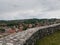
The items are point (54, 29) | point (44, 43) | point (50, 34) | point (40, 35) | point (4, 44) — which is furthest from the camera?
point (54, 29)

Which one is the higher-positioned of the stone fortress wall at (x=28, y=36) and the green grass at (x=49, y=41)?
the stone fortress wall at (x=28, y=36)

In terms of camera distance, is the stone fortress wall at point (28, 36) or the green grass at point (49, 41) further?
the green grass at point (49, 41)

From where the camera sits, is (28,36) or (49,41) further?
(49,41)

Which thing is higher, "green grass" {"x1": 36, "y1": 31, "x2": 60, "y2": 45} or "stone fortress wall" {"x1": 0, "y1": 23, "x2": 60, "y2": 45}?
"stone fortress wall" {"x1": 0, "y1": 23, "x2": 60, "y2": 45}

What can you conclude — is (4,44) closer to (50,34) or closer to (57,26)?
(50,34)

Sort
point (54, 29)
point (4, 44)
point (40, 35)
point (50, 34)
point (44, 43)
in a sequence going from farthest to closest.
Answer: point (54, 29)
point (50, 34)
point (40, 35)
point (44, 43)
point (4, 44)

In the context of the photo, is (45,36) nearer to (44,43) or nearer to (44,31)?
(44,31)

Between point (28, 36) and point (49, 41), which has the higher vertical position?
point (28, 36)

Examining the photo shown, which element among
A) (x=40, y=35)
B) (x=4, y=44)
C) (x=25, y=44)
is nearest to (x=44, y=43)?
(x=40, y=35)

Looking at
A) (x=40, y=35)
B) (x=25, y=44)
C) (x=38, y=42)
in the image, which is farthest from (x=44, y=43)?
(x=25, y=44)

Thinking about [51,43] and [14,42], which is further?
[51,43]

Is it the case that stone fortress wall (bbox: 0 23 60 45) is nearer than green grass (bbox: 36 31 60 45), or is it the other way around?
stone fortress wall (bbox: 0 23 60 45)
